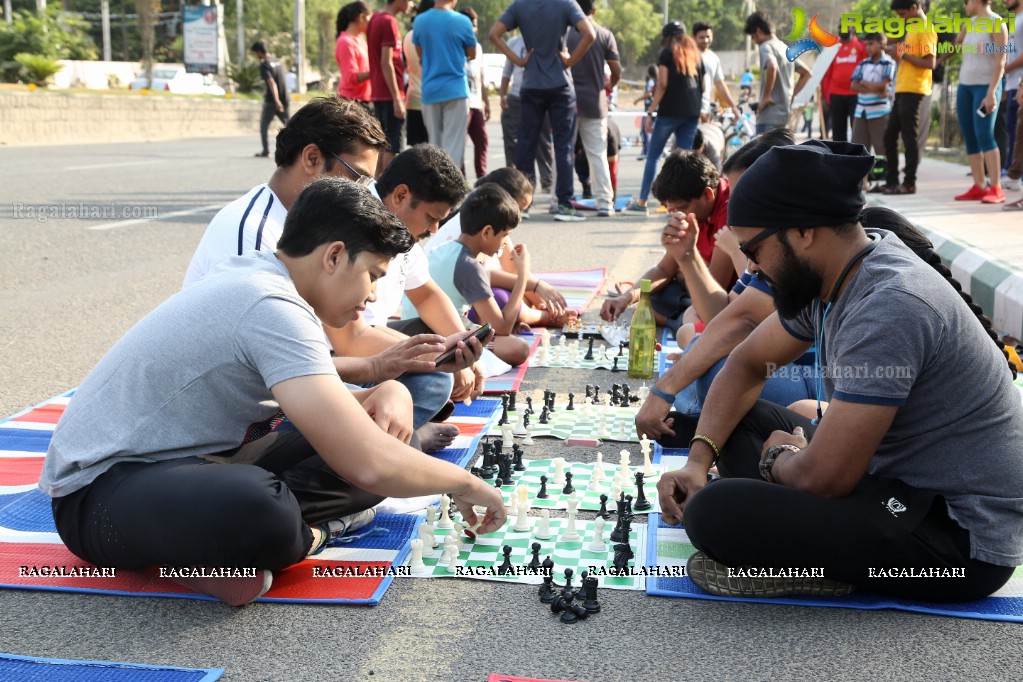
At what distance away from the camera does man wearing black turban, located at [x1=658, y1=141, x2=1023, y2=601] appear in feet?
9.39

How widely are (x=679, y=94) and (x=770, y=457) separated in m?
9.80

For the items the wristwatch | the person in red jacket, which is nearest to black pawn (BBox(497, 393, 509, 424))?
the wristwatch

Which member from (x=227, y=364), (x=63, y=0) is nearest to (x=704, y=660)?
(x=227, y=364)

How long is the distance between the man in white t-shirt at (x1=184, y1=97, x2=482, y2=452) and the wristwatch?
126 cm

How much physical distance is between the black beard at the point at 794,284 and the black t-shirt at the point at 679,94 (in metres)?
9.80

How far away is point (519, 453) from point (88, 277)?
4998mm

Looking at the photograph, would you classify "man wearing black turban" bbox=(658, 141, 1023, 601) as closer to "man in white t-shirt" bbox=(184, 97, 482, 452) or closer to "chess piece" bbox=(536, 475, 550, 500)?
"chess piece" bbox=(536, 475, 550, 500)

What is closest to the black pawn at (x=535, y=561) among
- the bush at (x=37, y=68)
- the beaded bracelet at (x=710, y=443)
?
the beaded bracelet at (x=710, y=443)

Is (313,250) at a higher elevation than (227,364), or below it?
higher

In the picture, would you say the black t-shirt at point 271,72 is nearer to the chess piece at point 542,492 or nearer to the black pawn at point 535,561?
the chess piece at point 542,492

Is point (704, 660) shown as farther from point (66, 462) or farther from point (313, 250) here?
point (66, 462)

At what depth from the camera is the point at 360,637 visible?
2.98 metres

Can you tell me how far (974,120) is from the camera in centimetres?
1068

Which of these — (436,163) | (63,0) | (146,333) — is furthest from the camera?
(63,0)
